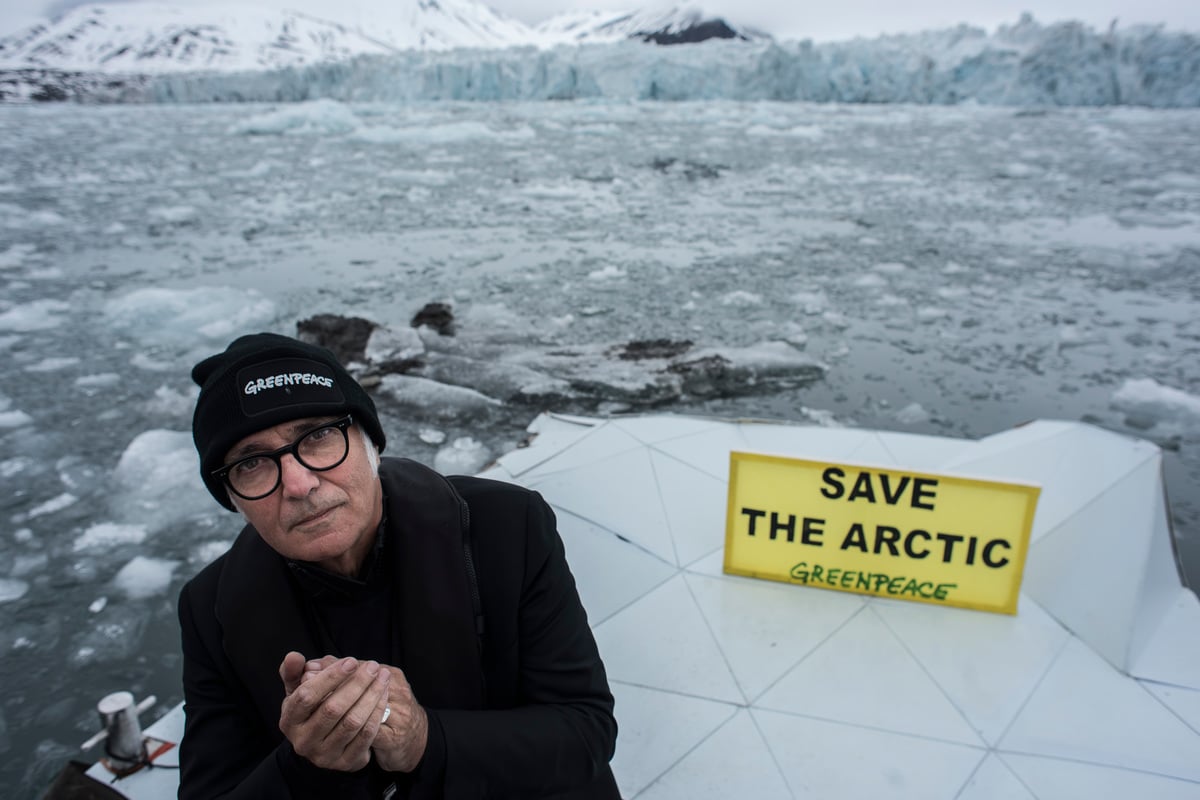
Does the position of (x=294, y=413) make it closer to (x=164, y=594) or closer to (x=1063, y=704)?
(x=1063, y=704)

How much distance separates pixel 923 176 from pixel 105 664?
638 inches

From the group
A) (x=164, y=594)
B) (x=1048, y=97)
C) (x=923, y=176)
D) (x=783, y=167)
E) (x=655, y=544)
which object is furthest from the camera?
(x=1048, y=97)

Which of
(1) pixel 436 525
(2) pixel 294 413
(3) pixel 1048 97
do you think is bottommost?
(1) pixel 436 525

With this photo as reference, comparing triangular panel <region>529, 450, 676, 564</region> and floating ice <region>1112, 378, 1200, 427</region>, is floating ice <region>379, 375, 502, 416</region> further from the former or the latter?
floating ice <region>1112, 378, 1200, 427</region>

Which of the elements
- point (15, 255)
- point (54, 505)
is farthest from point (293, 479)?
point (15, 255)

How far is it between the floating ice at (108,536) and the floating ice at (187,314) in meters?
3.10

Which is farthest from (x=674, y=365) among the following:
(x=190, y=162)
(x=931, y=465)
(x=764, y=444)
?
(x=190, y=162)

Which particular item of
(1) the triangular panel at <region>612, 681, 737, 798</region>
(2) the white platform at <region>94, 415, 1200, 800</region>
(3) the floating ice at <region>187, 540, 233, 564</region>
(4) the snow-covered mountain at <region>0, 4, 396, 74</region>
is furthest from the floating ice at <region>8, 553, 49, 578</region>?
(4) the snow-covered mountain at <region>0, 4, 396, 74</region>

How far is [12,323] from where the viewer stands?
22.0 feet

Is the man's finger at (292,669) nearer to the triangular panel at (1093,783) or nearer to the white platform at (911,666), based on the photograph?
the white platform at (911,666)

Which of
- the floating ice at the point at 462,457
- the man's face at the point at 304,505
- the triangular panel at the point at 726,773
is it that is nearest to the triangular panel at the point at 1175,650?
the triangular panel at the point at 726,773

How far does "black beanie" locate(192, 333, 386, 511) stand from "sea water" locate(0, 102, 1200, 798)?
7.53ft

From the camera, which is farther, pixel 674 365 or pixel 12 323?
pixel 12 323

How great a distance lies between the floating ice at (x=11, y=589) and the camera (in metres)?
3.23
